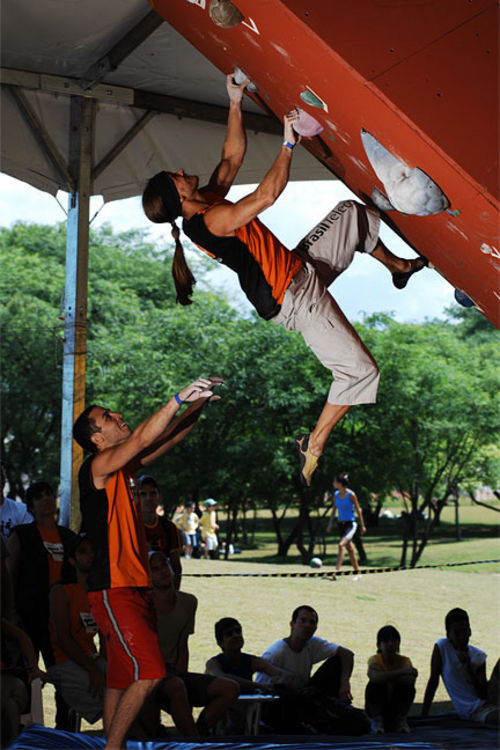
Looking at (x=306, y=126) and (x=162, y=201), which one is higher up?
(x=306, y=126)

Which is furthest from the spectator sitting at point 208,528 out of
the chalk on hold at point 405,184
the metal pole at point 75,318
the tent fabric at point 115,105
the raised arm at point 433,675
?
the chalk on hold at point 405,184

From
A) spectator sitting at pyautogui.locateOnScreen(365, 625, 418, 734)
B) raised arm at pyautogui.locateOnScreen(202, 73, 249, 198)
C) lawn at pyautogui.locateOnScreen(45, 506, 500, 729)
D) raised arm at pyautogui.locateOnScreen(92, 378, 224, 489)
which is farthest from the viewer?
lawn at pyautogui.locateOnScreen(45, 506, 500, 729)

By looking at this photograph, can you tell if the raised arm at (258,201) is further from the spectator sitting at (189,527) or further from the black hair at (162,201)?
the spectator sitting at (189,527)

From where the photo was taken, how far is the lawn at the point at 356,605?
9523 mm

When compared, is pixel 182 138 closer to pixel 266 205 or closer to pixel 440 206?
pixel 266 205

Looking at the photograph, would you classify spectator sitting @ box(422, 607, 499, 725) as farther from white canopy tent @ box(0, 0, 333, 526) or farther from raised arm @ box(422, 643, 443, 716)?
white canopy tent @ box(0, 0, 333, 526)

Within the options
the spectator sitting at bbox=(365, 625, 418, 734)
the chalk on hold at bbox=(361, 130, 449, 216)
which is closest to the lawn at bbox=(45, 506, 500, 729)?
the spectator sitting at bbox=(365, 625, 418, 734)

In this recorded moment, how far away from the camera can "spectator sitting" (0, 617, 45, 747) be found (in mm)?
4348

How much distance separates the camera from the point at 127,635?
3.90 meters

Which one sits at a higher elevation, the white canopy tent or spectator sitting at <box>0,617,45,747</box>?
the white canopy tent

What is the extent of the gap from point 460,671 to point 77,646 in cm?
277

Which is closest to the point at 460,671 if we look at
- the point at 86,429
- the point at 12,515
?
the point at 12,515

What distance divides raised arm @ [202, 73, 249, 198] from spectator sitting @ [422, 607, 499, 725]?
3588 mm

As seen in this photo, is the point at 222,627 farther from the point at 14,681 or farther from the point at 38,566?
the point at 14,681
